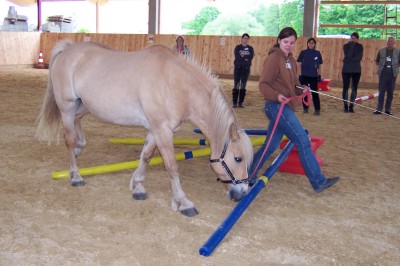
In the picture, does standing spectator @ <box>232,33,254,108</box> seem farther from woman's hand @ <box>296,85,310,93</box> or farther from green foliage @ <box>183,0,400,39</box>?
green foliage @ <box>183,0,400,39</box>

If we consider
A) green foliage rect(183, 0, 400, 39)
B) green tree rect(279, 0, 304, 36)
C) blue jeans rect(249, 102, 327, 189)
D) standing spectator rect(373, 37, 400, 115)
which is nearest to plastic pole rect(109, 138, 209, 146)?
blue jeans rect(249, 102, 327, 189)

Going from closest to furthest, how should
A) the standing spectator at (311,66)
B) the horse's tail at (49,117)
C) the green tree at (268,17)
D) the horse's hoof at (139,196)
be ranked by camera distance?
the horse's hoof at (139,196) < the horse's tail at (49,117) < the standing spectator at (311,66) < the green tree at (268,17)

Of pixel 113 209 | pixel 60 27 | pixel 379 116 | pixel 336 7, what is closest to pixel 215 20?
pixel 336 7

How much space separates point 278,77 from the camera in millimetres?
4699

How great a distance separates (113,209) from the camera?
13.9 feet

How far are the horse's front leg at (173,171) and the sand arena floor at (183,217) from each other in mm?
97

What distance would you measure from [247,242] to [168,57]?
6.33 feet

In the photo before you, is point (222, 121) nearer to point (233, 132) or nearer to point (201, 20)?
point (233, 132)

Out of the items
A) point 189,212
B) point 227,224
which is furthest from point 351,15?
point 227,224

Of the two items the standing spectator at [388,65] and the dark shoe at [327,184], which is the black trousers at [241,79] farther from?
the dark shoe at [327,184]

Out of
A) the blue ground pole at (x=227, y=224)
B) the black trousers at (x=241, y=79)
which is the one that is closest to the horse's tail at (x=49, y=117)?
the blue ground pole at (x=227, y=224)

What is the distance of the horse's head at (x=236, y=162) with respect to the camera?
3.98 meters

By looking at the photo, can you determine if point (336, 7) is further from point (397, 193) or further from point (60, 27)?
point (397, 193)

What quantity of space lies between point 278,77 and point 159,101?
1.41 meters
